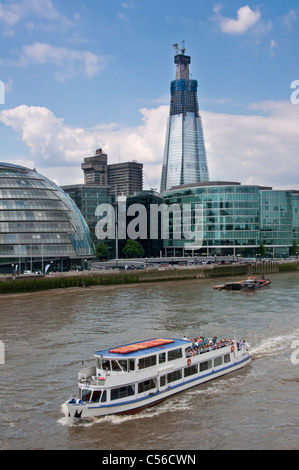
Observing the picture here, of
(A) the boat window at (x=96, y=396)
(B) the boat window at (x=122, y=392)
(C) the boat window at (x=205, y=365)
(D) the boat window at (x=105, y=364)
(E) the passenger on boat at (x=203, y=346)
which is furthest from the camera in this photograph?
(E) the passenger on boat at (x=203, y=346)

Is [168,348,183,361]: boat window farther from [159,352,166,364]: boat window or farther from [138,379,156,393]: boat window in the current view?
[138,379,156,393]: boat window

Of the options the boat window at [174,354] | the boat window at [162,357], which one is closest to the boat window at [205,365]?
the boat window at [174,354]

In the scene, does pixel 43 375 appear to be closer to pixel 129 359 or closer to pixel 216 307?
pixel 129 359

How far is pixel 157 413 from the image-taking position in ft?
97.2

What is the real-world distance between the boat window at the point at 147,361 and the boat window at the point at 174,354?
1.48m

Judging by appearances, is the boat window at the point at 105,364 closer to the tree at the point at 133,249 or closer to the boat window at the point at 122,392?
the boat window at the point at 122,392

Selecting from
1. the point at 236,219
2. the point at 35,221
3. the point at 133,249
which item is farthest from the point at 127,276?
the point at 236,219

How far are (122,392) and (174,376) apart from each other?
4.70 metres

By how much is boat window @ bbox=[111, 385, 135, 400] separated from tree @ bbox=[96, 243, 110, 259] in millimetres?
126038

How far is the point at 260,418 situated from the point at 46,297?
53.9 meters

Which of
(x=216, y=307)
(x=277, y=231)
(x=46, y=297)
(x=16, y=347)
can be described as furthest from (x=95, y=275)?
(x=277, y=231)

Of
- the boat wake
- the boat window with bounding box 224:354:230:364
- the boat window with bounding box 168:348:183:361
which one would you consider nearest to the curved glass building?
the boat wake

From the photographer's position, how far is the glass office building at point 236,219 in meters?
167

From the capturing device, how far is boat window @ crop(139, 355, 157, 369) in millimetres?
31188
